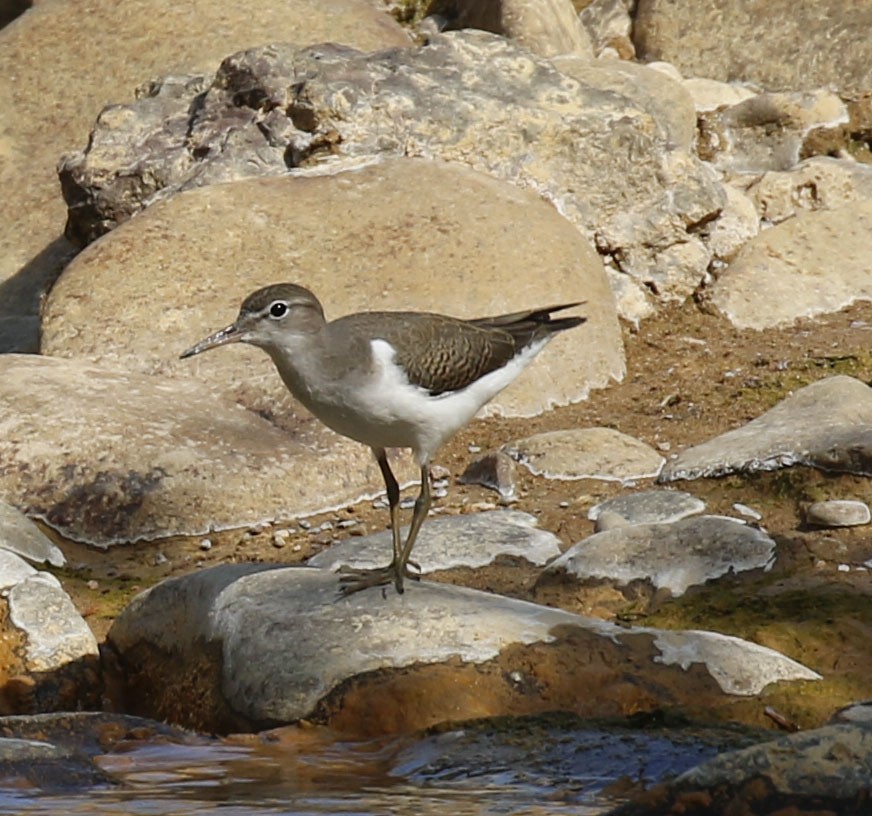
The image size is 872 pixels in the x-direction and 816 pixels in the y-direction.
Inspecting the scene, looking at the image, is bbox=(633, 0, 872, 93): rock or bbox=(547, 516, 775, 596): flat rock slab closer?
bbox=(547, 516, 775, 596): flat rock slab

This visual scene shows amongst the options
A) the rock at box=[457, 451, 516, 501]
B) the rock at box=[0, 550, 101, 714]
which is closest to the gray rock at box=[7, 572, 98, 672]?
the rock at box=[0, 550, 101, 714]

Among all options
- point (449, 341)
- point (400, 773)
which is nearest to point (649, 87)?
point (449, 341)

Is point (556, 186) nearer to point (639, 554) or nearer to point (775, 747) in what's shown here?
point (639, 554)

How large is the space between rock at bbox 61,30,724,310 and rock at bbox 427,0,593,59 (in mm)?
2111

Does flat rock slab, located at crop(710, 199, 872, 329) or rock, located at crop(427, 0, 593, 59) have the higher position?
rock, located at crop(427, 0, 593, 59)

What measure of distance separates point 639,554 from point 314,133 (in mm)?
4476

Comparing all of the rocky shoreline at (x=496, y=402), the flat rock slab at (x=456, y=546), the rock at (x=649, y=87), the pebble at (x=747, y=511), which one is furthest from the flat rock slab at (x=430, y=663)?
the rock at (x=649, y=87)

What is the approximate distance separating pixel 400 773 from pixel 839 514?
107 inches

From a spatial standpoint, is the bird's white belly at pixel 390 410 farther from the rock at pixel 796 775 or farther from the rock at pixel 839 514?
the rock at pixel 796 775

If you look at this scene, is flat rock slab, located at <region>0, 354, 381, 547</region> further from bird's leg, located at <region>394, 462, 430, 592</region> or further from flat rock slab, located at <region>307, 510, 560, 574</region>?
bird's leg, located at <region>394, 462, 430, 592</region>

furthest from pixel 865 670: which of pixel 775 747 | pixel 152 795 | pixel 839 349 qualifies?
pixel 839 349

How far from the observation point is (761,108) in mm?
12461

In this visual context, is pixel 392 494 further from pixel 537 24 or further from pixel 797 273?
pixel 537 24

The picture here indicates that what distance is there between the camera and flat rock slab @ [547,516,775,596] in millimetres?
6887
